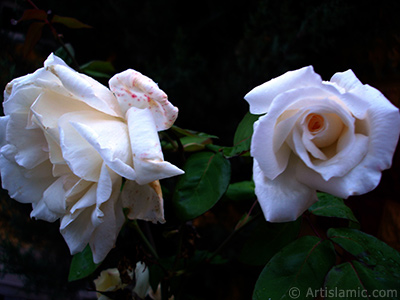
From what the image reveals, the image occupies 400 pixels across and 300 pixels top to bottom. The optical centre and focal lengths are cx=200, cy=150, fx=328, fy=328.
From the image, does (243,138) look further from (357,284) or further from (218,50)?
(218,50)

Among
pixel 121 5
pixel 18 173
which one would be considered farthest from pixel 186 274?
pixel 121 5

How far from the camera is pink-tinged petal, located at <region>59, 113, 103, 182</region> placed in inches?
13.3

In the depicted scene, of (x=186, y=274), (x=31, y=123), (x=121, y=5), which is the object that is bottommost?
(x=186, y=274)

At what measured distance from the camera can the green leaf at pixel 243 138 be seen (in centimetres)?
47

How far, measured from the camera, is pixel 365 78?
861 millimetres

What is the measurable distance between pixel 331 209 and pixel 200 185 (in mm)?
220

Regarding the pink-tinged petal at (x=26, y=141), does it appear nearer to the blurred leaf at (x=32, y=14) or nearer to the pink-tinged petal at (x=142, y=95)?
the pink-tinged petal at (x=142, y=95)

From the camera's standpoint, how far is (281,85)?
1.09 feet

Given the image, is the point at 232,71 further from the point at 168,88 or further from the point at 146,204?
the point at 146,204

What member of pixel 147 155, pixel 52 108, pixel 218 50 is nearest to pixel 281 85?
pixel 147 155

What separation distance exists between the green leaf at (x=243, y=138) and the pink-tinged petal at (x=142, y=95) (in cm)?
13

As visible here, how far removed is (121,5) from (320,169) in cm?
89

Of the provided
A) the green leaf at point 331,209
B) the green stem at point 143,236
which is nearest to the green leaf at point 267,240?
the green leaf at point 331,209

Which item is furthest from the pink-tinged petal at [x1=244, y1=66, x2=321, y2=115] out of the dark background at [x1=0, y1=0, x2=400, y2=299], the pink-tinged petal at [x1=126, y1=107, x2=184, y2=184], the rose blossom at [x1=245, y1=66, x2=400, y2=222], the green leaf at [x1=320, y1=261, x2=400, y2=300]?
the dark background at [x1=0, y1=0, x2=400, y2=299]
